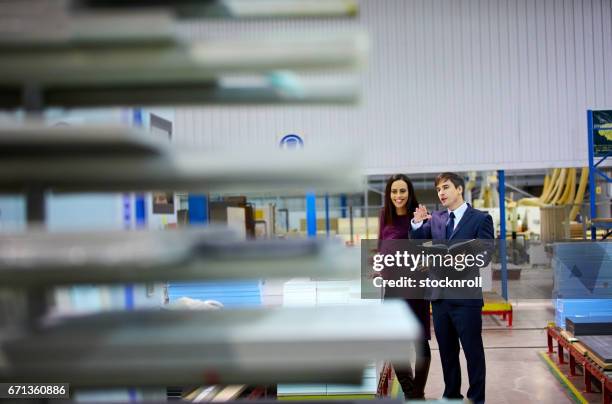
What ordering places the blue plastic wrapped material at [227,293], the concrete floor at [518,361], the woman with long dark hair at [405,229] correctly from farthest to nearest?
the concrete floor at [518,361] < the woman with long dark hair at [405,229] < the blue plastic wrapped material at [227,293]

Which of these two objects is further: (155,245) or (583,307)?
(583,307)

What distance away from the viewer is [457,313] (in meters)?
4.62

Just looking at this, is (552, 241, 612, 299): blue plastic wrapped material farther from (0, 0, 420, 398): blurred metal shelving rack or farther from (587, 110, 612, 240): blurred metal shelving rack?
(0, 0, 420, 398): blurred metal shelving rack

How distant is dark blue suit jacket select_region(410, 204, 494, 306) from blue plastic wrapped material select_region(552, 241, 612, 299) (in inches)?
112

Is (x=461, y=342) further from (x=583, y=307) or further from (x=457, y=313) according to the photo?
(x=583, y=307)

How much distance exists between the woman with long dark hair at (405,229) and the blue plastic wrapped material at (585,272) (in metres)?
2.68

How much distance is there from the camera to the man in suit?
459 centimetres

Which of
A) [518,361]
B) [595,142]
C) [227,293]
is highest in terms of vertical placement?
[595,142]

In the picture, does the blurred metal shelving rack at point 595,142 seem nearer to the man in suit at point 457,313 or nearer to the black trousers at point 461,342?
the man in suit at point 457,313

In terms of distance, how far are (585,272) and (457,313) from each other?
10.7ft

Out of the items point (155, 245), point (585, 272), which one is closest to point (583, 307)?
point (585, 272)

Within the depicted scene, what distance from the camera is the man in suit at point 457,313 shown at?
4.59m

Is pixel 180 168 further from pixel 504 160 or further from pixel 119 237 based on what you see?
pixel 504 160

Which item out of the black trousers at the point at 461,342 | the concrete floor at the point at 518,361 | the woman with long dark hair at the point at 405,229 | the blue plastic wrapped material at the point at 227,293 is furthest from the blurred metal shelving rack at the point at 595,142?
the blue plastic wrapped material at the point at 227,293
